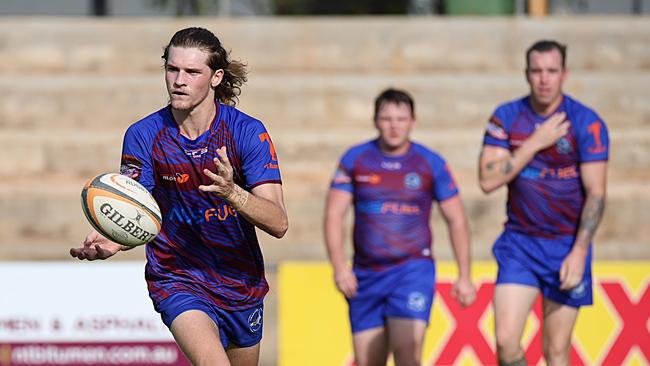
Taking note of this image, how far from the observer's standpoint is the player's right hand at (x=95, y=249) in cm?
566

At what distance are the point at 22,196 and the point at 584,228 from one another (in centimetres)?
858

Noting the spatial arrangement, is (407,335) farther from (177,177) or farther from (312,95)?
(312,95)

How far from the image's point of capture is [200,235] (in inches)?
229

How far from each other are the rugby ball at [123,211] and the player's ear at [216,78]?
2.08ft

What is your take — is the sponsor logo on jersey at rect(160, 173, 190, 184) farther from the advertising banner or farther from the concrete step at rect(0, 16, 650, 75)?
the concrete step at rect(0, 16, 650, 75)

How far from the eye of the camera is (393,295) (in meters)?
8.61

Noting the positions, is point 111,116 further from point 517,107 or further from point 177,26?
point 517,107

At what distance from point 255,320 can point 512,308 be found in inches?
98.5

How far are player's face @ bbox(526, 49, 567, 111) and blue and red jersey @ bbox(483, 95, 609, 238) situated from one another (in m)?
0.18

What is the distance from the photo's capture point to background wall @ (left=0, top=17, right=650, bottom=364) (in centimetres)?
1423

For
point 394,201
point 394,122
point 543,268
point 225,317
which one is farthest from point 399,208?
point 225,317

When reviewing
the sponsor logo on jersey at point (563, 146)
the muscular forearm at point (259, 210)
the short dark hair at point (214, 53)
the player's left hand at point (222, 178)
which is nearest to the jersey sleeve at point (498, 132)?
the sponsor logo on jersey at point (563, 146)

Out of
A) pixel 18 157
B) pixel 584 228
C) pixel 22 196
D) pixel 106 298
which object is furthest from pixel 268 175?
pixel 18 157

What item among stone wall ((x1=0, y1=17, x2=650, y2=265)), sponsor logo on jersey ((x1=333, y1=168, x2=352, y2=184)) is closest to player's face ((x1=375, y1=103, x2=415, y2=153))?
sponsor logo on jersey ((x1=333, y1=168, x2=352, y2=184))
